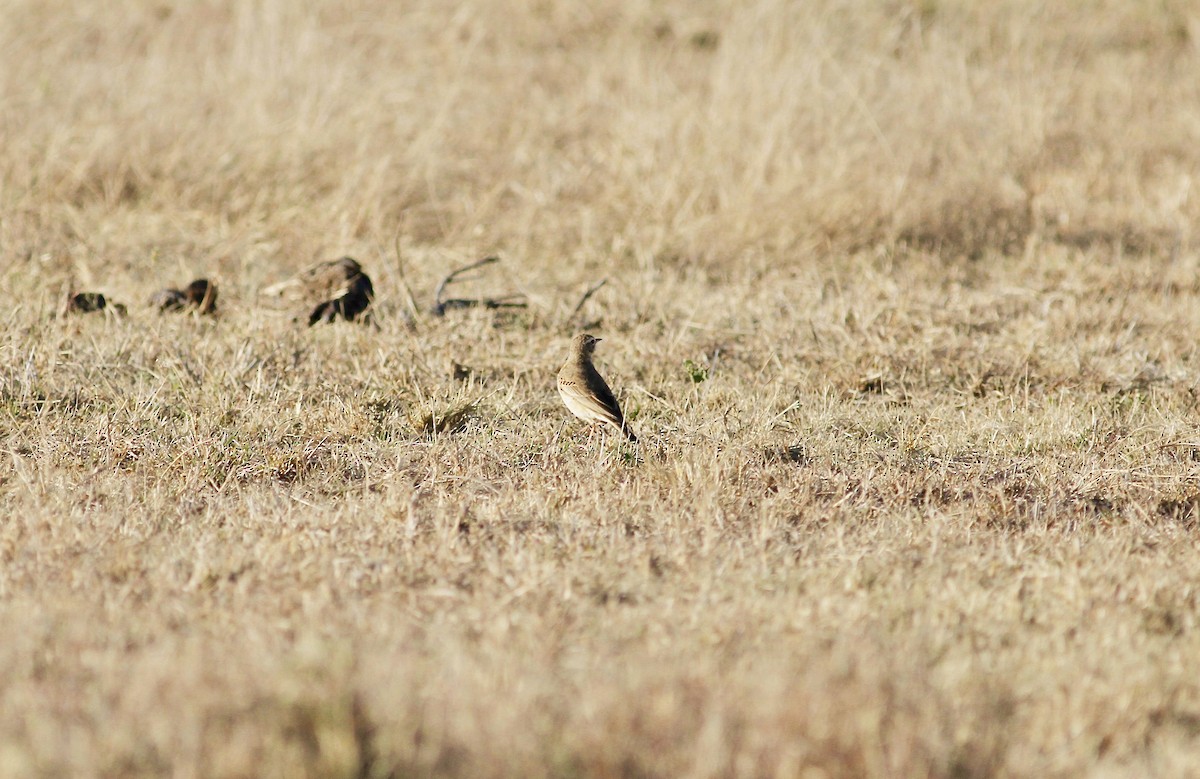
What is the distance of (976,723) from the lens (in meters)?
2.73

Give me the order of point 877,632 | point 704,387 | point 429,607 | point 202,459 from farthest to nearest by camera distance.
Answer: point 704,387, point 202,459, point 429,607, point 877,632

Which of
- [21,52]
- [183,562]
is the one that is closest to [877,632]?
[183,562]

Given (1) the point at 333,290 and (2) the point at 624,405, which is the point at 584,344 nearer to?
(2) the point at 624,405

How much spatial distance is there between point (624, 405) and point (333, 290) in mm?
1855

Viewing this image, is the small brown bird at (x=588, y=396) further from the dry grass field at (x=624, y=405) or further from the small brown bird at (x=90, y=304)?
the small brown bird at (x=90, y=304)

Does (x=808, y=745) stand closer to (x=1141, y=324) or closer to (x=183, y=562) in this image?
(x=183, y=562)

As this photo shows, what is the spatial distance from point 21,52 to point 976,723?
376 inches

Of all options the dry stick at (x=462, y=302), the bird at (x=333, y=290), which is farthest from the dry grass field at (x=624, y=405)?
the bird at (x=333, y=290)

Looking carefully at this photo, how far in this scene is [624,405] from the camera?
5.61 meters

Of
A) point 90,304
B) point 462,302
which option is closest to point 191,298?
point 90,304

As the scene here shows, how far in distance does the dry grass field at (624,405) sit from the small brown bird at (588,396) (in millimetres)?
138

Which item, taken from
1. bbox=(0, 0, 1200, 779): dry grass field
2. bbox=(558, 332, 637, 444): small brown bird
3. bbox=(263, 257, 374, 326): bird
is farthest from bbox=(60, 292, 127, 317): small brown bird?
bbox=(558, 332, 637, 444): small brown bird

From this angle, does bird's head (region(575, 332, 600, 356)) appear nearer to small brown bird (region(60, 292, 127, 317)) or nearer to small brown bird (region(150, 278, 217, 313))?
small brown bird (region(150, 278, 217, 313))

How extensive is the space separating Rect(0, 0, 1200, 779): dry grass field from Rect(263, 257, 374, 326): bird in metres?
0.22
